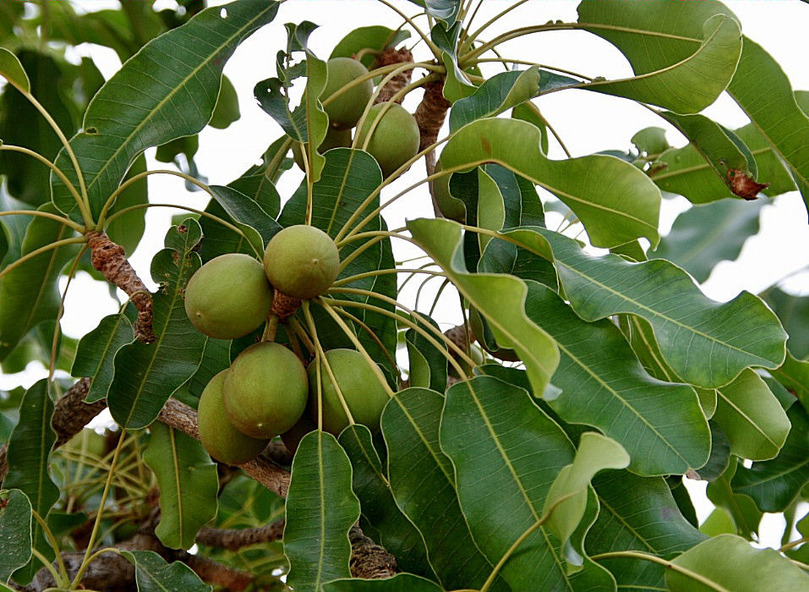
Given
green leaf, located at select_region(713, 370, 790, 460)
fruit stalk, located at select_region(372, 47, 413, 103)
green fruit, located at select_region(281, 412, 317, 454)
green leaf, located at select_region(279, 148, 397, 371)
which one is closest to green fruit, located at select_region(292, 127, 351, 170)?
fruit stalk, located at select_region(372, 47, 413, 103)

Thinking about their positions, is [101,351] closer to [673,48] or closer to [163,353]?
[163,353]

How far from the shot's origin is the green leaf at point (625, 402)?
0.78 m

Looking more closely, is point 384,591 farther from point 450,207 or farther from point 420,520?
point 450,207

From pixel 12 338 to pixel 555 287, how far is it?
3.50 feet

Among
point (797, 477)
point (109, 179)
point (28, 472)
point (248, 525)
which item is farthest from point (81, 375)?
point (797, 477)

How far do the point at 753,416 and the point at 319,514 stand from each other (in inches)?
20.2

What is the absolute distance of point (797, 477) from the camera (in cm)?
137

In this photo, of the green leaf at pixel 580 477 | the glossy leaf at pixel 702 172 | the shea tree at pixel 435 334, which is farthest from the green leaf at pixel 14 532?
the glossy leaf at pixel 702 172

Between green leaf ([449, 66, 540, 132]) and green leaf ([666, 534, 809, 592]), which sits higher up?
green leaf ([449, 66, 540, 132])

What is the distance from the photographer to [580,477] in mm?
624

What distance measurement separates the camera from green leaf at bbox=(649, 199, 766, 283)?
171 cm

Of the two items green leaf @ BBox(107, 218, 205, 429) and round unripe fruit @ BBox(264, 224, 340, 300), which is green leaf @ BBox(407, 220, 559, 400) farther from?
green leaf @ BBox(107, 218, 205, 429)

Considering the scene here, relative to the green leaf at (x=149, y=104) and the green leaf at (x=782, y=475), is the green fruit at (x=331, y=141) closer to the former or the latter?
the green leaf at (x=149, y=104)

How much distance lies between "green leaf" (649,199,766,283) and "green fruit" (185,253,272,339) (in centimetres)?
105
